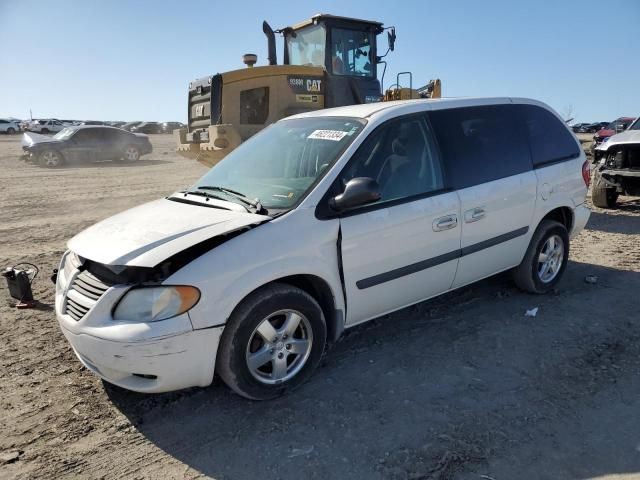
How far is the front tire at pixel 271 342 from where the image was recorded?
2895mm

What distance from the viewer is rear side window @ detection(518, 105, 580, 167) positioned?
462 centimetres

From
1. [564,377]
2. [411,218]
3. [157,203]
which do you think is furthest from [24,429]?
[564,377]

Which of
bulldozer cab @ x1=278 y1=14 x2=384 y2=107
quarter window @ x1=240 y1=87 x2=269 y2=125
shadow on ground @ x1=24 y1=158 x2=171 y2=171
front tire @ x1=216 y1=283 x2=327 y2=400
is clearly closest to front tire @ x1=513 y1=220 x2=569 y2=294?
front tire @ x1=216 y1=283 x2=327 y2=400

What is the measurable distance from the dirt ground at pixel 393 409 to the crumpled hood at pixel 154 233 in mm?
974

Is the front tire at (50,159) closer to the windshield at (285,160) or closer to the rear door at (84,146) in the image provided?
the rear door at (84,146)

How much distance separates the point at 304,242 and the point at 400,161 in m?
1.08

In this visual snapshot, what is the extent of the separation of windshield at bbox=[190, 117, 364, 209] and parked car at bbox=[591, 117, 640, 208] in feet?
23.2

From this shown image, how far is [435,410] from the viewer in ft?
9.93

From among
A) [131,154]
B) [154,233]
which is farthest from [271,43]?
[131,154]

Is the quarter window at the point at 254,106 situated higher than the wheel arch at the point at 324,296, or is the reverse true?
the quarter window at the point at 254,106

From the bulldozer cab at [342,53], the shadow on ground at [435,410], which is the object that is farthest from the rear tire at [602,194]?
the shadow on ground at [435,410]

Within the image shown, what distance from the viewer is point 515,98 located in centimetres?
472

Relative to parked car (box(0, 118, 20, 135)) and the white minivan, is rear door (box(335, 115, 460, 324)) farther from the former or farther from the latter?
parked car (box(0, 118, 20, 135))

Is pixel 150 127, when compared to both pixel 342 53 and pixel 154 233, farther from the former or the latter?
pixel 154 233
